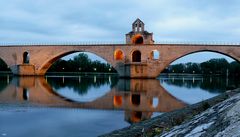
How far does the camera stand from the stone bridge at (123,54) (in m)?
52.4

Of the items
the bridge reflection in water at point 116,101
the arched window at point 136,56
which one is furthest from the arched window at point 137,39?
the bridge reflection in water at point 116,101

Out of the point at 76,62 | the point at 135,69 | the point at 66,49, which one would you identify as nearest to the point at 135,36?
the point at 135,69

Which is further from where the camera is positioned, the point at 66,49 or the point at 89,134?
the point at 66,49

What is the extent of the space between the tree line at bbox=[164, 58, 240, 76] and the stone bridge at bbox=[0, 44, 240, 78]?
18582 millimetres

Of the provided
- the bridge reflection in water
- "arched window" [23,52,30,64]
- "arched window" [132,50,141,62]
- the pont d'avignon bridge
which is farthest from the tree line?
the bridge reflection in water

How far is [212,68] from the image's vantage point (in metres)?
91.8

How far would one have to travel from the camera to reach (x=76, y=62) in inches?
3612

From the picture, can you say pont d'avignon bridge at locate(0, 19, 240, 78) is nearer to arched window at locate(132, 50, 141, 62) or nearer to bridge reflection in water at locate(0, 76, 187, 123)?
arched window at locate(132, 50, 141, 62)

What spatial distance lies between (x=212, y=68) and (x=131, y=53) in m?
44.8

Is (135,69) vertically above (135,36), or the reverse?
(135,36)

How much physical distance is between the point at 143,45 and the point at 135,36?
294 cm

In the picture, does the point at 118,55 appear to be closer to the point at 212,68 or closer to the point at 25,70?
the point at 25,70

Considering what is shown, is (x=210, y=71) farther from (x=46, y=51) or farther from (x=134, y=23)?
(x=46, y=51)

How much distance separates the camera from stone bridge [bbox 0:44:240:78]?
5244 centimetres
